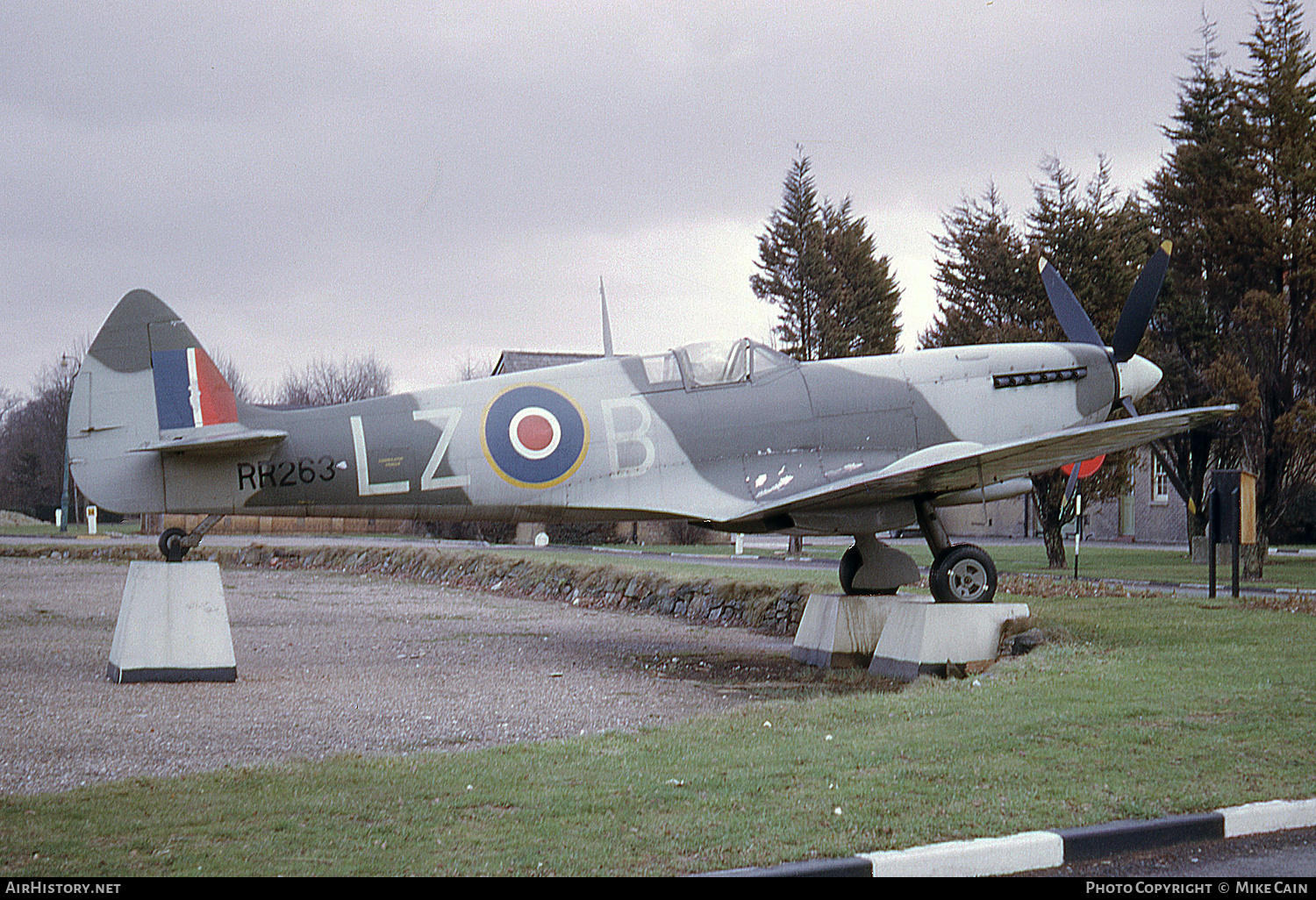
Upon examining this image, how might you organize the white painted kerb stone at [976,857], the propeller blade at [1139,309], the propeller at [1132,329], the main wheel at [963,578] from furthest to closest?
the propeller blade at [1139,309] → the propeller at [1132,329] → the main wheel at [963,578] → the white painted kerb stone at [976,857]

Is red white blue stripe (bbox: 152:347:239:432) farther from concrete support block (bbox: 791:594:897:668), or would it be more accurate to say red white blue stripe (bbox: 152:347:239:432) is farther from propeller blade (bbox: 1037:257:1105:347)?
propeller blade (bbox: 1037:257:1105:347)

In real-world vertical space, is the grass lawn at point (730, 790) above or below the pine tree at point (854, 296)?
below

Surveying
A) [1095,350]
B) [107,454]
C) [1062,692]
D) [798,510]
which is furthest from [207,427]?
[1095,350]

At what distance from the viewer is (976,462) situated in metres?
9.06

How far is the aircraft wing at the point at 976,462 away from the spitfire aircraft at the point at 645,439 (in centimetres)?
3

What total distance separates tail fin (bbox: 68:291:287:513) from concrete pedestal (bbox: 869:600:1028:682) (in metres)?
5.61

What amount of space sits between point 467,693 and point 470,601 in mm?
9117

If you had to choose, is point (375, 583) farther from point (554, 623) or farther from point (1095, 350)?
point (1095, 350)

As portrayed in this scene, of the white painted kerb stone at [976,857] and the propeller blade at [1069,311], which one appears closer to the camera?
the white painted kerb stone at [976,857]

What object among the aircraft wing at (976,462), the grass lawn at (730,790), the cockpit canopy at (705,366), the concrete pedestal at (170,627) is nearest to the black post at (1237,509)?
the aircraft wing at (976,462)

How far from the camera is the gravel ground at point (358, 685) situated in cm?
650

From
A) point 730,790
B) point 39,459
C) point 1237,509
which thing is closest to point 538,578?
point 1237,509

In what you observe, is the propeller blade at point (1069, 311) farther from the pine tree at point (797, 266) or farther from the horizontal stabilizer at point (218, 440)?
the pine tree at point (797, 266)

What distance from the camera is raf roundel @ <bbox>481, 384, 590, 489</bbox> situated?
977 cm
